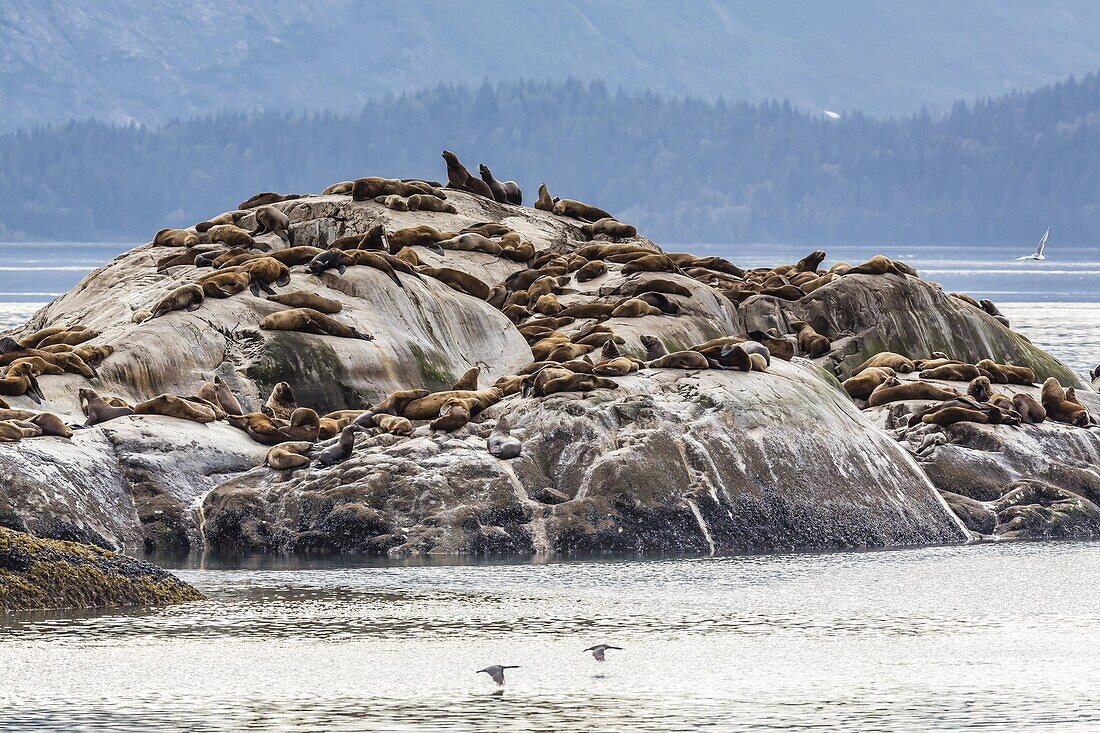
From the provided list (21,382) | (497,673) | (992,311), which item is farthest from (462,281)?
(497,673)

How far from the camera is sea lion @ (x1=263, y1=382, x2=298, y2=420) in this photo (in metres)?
21.4

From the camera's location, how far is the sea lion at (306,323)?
74.9ft

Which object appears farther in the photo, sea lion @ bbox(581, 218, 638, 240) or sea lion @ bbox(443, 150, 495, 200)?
sea lion @ bbox(443, 150, 495, 200)

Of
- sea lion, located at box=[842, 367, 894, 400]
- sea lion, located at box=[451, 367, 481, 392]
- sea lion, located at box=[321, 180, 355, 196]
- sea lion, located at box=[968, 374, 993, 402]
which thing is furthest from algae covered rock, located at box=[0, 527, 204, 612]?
sea lion, located at box=[321, 180, 355, 196]

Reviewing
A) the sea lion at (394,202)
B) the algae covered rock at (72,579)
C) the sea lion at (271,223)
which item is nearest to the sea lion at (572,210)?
the sea lion at (394,202)

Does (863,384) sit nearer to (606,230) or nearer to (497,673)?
(606,230)

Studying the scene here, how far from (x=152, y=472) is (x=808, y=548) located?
693 centimetres

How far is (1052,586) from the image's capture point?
16.8 meters

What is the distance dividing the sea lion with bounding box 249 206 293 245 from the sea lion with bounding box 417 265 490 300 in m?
3.50

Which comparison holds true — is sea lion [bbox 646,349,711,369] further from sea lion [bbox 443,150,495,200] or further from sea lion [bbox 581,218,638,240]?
sea lion [bbox 443,150,495,200]

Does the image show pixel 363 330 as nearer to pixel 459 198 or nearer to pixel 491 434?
pixel 491 434

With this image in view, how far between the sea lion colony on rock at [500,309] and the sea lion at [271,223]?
0.09 feet

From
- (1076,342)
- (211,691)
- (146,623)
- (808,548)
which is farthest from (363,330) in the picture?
(1076,342)

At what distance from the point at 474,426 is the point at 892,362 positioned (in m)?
8.38
